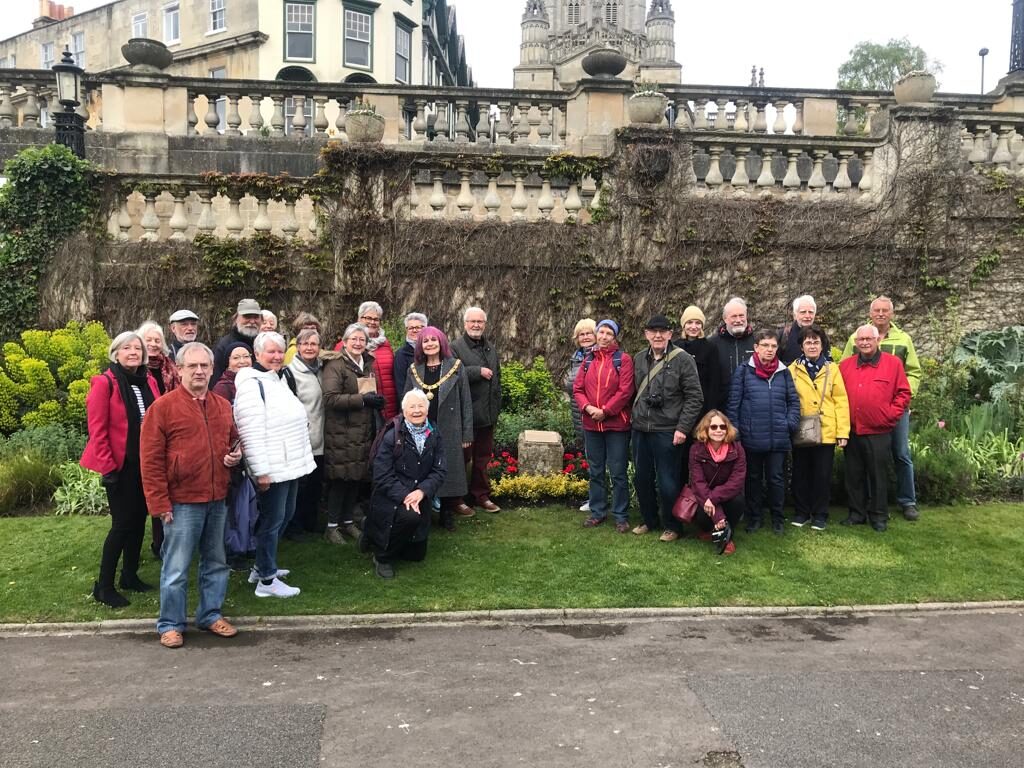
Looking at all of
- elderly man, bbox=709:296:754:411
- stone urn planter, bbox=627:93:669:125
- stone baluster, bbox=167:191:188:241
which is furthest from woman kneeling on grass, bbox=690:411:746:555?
stone baluster, bbox=167:191:188:241

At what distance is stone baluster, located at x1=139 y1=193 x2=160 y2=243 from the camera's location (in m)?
10.3

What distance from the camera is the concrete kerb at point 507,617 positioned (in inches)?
206

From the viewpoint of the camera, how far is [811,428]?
6992 mm

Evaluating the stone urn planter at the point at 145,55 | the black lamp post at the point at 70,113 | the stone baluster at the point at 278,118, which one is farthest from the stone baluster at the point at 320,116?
the black lamp post at the point at 70,113

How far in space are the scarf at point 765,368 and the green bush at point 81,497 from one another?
5.98 metres

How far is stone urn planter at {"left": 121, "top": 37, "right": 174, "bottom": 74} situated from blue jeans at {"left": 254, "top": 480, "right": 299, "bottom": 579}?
8.78 metres

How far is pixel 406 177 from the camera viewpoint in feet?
35.0

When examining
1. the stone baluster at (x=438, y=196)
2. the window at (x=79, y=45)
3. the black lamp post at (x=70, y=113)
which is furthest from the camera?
the window at (x=79, y=45)

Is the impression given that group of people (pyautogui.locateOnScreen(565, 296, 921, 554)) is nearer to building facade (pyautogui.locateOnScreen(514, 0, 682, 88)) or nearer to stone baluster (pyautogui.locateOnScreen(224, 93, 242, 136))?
stone baluster (pyautogui.locateOnScreen(224, 93, 242, 136))

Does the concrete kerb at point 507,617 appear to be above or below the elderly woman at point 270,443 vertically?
below

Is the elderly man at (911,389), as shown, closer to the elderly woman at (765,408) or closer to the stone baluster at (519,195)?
the elderly woman at (765,408)

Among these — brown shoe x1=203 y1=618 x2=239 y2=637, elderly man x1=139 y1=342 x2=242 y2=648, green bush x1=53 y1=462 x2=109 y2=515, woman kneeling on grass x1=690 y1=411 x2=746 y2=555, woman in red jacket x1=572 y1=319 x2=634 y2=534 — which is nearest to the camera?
elderly man x1=139 y1=342 x2=242 y2=648

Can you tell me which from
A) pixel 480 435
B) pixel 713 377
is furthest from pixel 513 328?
pixel 713 377

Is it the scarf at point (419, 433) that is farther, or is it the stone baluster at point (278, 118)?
the stone baluster at point (278, 118)
